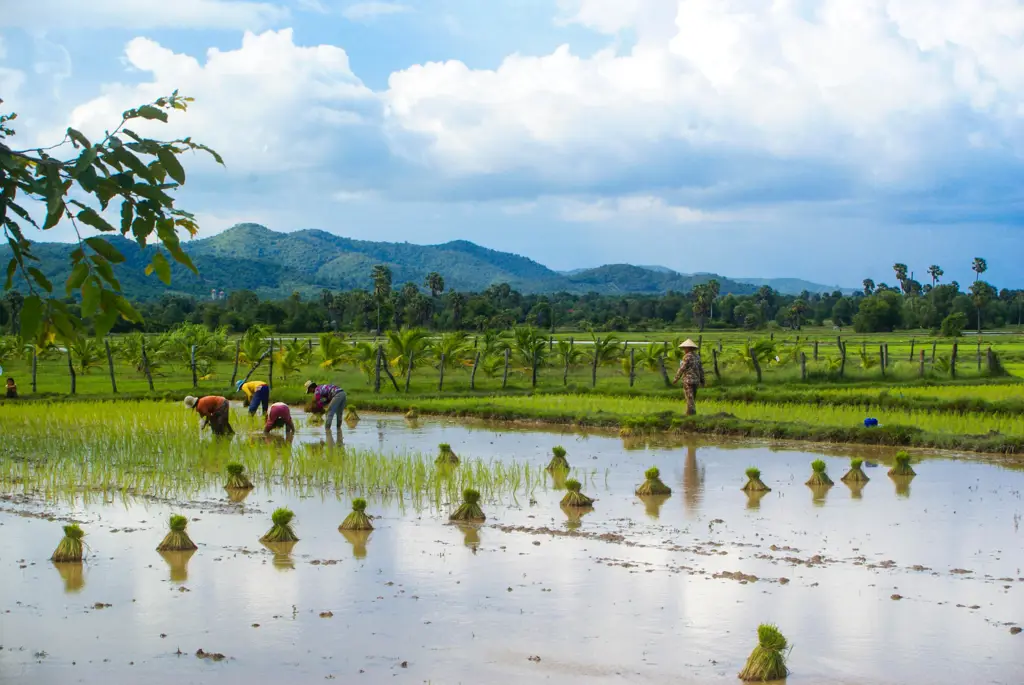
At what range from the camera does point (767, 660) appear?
227 inches

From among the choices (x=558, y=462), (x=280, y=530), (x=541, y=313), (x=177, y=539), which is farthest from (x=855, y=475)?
(x=541, y=313)

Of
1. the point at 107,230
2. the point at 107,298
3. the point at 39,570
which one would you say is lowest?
the point at 39,570

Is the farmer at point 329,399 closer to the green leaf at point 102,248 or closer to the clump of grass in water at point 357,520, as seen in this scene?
the clump of grass in water at point 357,520

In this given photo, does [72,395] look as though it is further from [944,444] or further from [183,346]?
[944,444]

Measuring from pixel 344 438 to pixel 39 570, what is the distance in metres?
9.21

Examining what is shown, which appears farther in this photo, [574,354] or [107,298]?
[574,354]

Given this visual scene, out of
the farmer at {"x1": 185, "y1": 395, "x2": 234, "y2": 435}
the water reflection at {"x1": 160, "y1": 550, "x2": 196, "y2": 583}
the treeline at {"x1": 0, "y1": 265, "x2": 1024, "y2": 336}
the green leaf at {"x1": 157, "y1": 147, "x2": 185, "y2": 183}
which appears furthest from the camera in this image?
the treeline at {"x1": 0, "y1": 265, "x2": 1024, "y2": 336}

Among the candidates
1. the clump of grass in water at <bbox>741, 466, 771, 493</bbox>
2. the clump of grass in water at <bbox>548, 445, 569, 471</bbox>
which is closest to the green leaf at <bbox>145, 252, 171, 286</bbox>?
the clump of grass in water at <bbox>741, 466, 771, 493</bbox>

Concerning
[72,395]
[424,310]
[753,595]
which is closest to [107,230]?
[753,595]

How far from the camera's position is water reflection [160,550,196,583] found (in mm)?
8203

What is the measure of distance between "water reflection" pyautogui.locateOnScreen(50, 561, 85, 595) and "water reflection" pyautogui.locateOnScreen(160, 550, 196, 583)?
2.18 feet

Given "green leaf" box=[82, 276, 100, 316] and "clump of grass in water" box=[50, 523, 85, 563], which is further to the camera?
"clump of grass in water" box=[50, 523, 85, 563]

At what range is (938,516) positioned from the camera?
10.7 metres

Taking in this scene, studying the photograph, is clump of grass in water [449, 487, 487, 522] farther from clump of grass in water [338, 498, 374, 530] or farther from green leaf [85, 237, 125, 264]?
green leaf [85, 237, 125, 264]
